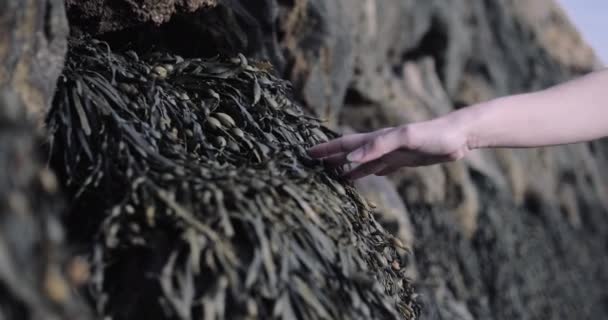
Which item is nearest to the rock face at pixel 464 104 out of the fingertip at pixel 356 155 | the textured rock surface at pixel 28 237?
the fingertip at pixel 356 155

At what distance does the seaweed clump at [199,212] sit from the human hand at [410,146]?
0.07 meters

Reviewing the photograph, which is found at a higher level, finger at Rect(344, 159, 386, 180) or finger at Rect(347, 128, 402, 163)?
finger at Rect(347, 128, 402, 163)

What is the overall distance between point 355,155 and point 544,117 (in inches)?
14.8

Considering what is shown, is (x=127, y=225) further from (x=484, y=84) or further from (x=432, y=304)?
(x=484, y=84)

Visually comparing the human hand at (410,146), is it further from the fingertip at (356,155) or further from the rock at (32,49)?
the rock at (32,49)

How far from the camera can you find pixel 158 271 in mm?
854

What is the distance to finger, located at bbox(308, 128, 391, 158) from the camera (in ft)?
4.17

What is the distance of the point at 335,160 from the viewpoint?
1280 millimetres

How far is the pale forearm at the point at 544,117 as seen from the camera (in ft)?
4.13

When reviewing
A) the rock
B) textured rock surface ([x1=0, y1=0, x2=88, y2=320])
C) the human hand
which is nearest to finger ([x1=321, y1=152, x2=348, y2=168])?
the human hand

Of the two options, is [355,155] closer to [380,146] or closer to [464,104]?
[380,146]

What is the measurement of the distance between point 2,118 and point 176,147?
1.50 ft

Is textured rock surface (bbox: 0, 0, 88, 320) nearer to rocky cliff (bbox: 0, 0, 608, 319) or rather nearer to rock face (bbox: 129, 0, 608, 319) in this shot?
rocky cliff (bbox: 0, 0, 608, 319)

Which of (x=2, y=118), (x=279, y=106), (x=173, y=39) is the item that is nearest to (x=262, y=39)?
(x=173, y=39)
